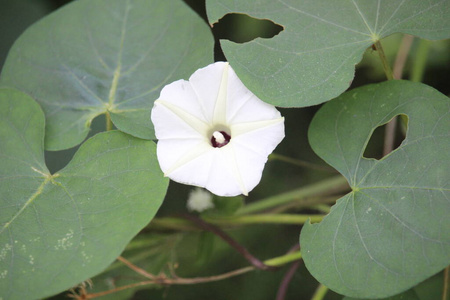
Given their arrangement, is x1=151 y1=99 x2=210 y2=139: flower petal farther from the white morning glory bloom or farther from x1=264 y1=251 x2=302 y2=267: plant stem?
x1=264 y1=251 x2=302 y2=267: plant stem

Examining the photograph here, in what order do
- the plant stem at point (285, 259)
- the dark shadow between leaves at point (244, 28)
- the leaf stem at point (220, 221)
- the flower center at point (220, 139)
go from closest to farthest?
the flower center at point (220, 139), the plant stem at point (285, 259), the leaf stem at point (220, 221), the dark shadow between leaves at point (244, 28)

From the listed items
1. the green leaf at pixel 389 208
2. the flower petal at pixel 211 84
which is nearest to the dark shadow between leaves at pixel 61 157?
the flower petal at pixel 211 84

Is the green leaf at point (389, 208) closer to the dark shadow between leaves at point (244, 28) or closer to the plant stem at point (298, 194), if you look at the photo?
the plant stem at point (298, 194)

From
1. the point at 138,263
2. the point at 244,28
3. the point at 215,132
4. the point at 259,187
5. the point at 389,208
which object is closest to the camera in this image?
the point at 389,208

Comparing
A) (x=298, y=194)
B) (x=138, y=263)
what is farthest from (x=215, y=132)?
(x=138, y=263)

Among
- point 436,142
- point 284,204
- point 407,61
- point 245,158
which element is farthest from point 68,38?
point 407,61

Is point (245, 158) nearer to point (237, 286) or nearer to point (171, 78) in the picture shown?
point (171, 78)

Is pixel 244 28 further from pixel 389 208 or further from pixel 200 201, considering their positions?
pixel 389 208
